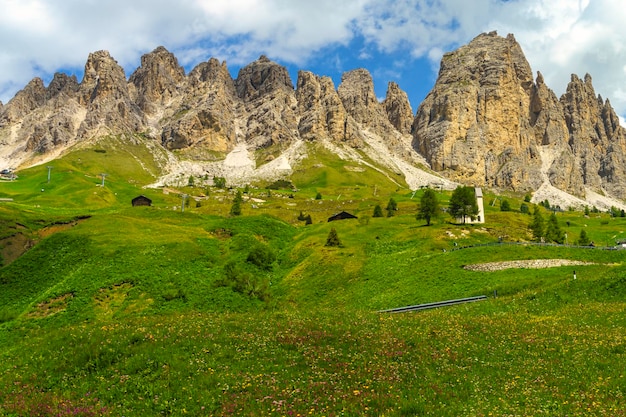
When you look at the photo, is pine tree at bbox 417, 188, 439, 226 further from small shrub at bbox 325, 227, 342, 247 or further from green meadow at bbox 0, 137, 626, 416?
green meadow at bbox 0, 137, 626, 416

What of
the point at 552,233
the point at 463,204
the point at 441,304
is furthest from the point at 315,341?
the point at 552,233

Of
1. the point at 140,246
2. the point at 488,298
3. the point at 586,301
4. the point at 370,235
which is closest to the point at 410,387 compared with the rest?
the point at 586,301

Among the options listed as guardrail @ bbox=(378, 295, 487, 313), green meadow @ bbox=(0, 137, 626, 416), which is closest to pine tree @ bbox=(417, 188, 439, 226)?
green meadow @ bbox=(0, 137, 626, 416)

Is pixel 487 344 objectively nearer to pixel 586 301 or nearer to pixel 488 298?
pixel 586 301

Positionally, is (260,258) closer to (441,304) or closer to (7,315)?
(7,315)

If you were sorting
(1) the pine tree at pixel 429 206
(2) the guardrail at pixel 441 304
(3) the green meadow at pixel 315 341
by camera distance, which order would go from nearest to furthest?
(3) the green meadow at pixel 315 341, (2) the guardrail at pixel 441 304, (1) the pine tree at pixel 429 206

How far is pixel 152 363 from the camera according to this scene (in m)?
19.9

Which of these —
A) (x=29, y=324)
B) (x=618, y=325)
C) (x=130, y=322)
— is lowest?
(x=29, y=324)

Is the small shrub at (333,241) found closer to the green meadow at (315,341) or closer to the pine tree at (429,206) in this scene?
the green meadow at (315,341)

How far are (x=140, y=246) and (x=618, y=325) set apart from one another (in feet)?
195

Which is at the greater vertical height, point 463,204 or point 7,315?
point 463,204

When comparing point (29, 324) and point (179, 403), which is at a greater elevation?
point (179, 403)

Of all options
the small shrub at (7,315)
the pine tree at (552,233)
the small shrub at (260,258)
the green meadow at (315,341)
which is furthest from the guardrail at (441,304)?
the pine tree at (552,233)

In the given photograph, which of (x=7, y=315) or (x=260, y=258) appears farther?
(x=260, y=258)
